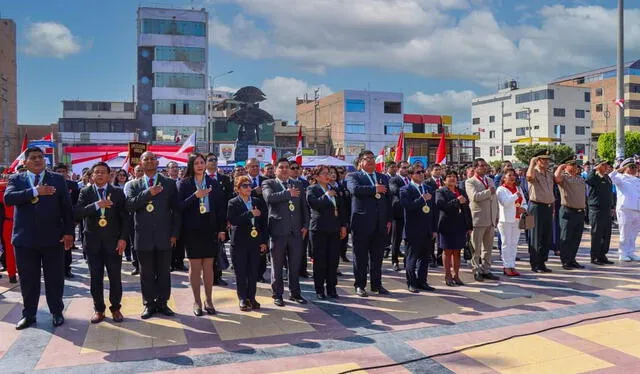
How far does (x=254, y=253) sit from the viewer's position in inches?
270

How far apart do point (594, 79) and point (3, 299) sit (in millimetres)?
88357

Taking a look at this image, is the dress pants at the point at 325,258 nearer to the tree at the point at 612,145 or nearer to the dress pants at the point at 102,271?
the dress pants at the point at 102,271

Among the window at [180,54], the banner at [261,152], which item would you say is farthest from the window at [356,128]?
the banner at [261,152]

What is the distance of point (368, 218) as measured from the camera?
753 cm

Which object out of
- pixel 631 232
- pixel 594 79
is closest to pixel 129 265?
pixel 631 232

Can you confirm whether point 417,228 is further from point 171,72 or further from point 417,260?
point 171,72

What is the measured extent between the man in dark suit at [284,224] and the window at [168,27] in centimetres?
4543

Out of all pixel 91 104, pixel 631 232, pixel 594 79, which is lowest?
pixel 631 232

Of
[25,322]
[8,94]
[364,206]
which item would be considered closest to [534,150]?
[364,206]

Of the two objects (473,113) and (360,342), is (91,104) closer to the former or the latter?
(473,113)

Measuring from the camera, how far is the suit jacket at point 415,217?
25.4 feet

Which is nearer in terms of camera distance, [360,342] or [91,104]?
[360,342]

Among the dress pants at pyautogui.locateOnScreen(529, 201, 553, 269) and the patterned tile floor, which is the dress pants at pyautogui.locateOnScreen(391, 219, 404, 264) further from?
the dress pants at pyautogui.locateOnScreen(529, 201, 553, 269)

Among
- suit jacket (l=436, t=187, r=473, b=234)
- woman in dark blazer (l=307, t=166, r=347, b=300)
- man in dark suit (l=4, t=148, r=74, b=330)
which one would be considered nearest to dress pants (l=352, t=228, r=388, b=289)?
woman in dark blazer (l=307, t=166, r=347, b=300)
